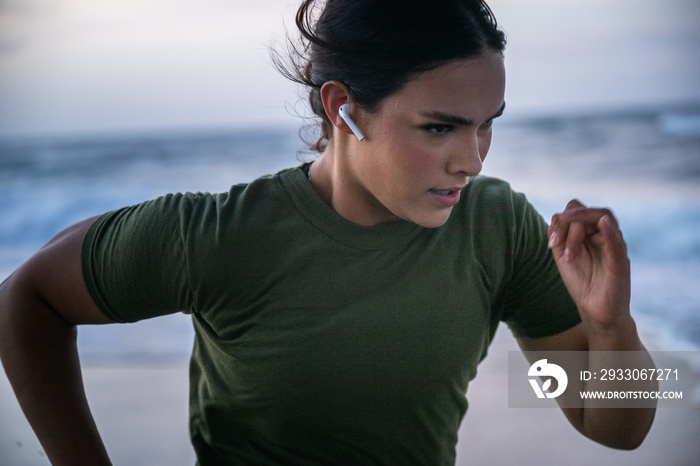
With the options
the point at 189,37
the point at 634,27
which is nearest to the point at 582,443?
the point at 189,37

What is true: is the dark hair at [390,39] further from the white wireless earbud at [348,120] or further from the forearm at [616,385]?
the forearm at [616,385]

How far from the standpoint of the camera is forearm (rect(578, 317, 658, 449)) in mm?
1180

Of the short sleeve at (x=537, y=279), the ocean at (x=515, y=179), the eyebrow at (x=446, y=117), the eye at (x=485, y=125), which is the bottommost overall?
the short sleeve at (x=537, y=279)

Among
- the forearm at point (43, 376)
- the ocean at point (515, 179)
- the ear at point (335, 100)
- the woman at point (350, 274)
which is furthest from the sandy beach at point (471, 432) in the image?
the ear at point (335, 100)

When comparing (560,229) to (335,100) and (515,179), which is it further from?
(515,179)

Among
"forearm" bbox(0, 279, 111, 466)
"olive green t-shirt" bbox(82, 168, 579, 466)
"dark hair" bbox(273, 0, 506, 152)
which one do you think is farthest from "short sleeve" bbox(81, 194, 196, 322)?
"dark hair" bbox(273, 0, 506, 152)

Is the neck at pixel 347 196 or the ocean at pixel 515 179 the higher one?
the ocean at pixel 515 179

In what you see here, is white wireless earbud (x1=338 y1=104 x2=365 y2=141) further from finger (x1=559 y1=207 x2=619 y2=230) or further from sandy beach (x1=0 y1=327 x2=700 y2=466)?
sandy beach (x1=0 y1=327 x2=700 y2=466)

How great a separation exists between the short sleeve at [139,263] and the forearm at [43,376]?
126mm

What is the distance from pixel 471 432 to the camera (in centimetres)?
248

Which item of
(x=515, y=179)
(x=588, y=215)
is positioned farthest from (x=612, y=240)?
(x=515, y=179)

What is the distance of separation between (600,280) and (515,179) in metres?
5.38

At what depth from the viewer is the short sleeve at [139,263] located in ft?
3.81

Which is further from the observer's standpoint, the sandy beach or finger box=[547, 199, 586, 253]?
the sandy beach
